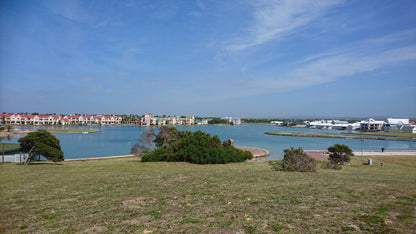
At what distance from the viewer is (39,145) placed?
17953 mm

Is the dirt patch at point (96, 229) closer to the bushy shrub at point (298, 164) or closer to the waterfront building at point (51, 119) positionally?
the bushy shrub at point (298, 164)

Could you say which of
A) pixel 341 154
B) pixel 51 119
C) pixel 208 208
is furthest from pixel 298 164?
pixel 51 119

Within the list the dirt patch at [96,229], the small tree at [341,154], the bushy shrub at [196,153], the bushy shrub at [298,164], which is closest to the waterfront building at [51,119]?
the bushy shrub at [196,153]

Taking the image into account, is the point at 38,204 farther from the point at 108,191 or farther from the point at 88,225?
the point at 88,225

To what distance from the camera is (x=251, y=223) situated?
4734 mm

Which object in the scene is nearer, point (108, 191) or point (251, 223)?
point (251, 223)

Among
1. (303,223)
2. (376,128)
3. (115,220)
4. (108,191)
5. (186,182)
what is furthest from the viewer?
(376,128)

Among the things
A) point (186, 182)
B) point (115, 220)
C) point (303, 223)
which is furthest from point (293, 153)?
point (115, 220)

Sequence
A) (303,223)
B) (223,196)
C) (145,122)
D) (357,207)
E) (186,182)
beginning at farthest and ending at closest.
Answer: (145,122)
(186,182)
(223,196)
(357,207)
(303,223)

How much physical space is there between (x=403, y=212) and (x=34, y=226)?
7823 millimetres

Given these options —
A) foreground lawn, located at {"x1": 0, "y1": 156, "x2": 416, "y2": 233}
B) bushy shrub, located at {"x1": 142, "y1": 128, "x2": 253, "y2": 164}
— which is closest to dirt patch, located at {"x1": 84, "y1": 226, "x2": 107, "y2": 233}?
foreground lawn, located at {"x1": 0, "y1": 156, "x2": 416, "y2": 233}

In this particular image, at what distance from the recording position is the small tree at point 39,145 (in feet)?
59.1

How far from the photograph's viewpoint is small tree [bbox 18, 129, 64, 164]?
18.0m

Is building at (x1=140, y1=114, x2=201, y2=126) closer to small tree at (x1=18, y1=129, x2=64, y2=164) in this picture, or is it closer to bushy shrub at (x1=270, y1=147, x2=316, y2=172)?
small tree at (x1=18, y1=129, x2=64, y2=164)
